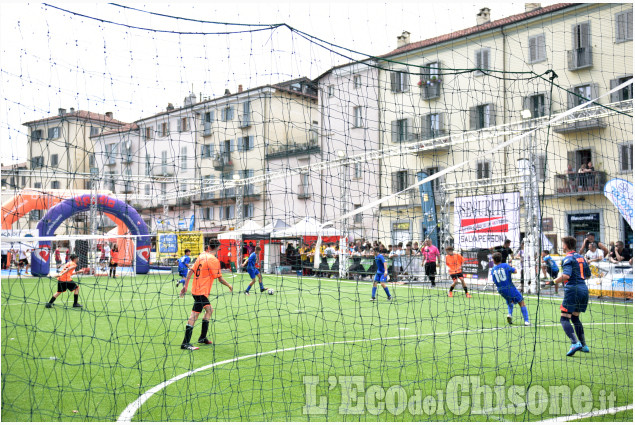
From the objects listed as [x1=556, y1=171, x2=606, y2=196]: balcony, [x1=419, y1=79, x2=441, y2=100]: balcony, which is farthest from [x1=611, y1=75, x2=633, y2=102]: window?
[x1=419, y1=79, x2=441, y2=100]: balcony

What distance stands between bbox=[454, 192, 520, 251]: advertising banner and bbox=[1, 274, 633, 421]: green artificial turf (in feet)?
21.1

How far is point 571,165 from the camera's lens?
86.0 feet

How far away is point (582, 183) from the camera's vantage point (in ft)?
82.9

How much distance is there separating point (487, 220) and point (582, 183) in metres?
9.06

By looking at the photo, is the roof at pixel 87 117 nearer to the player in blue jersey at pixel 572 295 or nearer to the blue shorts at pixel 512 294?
the player in blue jersey at pixel 572 295

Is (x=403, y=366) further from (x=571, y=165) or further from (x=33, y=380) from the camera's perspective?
(x=571, y=165)

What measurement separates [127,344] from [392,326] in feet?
14.9

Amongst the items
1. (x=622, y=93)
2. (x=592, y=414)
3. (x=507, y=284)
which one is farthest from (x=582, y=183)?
(x=592, y=414)

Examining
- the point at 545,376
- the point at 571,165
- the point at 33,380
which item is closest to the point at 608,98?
the point at 571,165

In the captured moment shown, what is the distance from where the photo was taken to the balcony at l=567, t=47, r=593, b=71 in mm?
25422

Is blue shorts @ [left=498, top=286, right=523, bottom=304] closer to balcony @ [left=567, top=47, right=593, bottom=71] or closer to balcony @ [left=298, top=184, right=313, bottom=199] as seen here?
balcony @ [left=298, top=184, right=313, bottom=199]

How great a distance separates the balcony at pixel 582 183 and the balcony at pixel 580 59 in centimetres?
466

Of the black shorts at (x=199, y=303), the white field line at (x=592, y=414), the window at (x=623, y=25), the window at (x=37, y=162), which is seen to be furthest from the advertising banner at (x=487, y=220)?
the window at (x=37, y=162)

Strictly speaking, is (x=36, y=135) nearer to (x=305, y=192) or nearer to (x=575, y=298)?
(x=575, y=298)
